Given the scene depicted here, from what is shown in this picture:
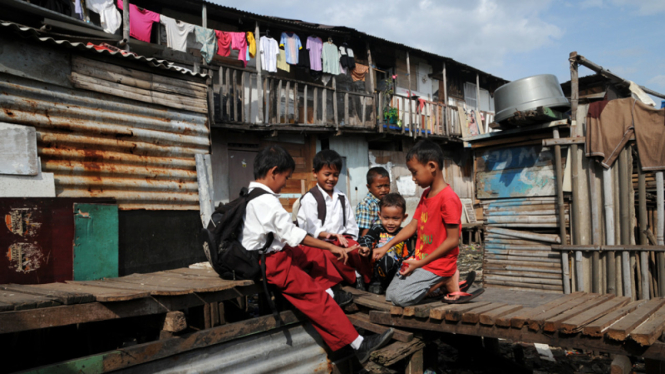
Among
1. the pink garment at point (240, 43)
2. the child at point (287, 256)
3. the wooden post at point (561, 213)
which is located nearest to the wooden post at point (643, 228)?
the wooden post at point (561, 213)

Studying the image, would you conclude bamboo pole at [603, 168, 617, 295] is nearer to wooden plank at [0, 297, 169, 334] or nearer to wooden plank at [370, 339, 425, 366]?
wooden plank at [370, 339, 425, 366]

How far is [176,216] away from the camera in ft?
18.4

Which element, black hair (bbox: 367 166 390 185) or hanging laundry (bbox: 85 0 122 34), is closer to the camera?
black hair (bbox: 367 166 390 185)

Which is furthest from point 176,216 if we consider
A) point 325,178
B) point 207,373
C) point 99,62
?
point 207,373

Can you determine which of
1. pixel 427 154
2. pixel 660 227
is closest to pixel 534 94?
pixel 660 227

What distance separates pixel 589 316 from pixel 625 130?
382 cm

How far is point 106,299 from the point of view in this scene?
257 cm

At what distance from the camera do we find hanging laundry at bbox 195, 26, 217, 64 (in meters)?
10.1

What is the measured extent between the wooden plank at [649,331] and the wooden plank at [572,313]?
43 centimetres

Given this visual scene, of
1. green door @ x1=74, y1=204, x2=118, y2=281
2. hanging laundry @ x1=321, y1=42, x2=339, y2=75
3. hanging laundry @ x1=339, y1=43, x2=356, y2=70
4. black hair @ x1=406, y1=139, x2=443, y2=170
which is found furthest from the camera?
hanging laundry @ x1=339, y1=43, x2=356, y2=70

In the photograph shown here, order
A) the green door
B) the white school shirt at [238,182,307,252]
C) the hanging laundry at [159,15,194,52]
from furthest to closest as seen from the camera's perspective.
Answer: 1. the hanging laundry at [159,15,194,52]
2. the green door
3. the white school shirt at [238,182,307,252]

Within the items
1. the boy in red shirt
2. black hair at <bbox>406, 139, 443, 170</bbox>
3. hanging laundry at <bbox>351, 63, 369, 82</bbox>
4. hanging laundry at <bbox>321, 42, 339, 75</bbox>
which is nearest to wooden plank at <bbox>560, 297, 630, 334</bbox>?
the boy in red shirt

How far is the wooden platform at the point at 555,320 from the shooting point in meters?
2.61

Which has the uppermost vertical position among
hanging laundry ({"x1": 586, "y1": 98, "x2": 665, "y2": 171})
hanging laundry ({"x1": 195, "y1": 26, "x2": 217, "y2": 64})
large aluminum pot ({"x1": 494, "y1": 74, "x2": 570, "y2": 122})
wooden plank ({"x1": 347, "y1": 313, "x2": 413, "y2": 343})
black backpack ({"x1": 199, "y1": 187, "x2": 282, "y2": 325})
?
hanging laundry ({"x1": 195, "y1": 26, "x2": 217, "y2": 64})
